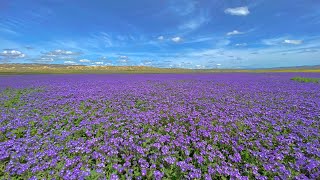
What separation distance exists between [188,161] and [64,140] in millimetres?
3229

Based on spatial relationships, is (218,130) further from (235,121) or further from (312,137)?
(312,137)

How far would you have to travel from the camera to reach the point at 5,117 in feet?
19.2

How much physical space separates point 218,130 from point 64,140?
4155 mm

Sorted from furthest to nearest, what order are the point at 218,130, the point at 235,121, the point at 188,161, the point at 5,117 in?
1. the point at 5,117
2. the point at 235,121
3. the point at 218,130
4. the point at 188,161

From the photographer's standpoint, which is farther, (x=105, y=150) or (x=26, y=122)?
(x=26, y=122)

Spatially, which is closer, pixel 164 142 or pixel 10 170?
→ pixel 10 170

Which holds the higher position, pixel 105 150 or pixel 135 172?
pixel 105 150

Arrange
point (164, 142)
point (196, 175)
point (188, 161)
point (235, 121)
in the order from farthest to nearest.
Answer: point (235, 121), point (164, 142), point (188, 161), point (196, 175)

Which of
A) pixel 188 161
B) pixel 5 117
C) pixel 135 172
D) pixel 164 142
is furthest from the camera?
pixel 5 117

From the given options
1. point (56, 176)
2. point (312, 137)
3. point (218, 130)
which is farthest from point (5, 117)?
point (312, 137)

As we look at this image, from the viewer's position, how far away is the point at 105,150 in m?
3.58

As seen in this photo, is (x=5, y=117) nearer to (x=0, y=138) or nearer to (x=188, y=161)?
(x=0, y=138)

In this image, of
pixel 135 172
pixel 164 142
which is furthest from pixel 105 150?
pixel 164 142

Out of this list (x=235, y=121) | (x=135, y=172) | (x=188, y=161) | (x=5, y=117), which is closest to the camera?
(x=135, y=172)
